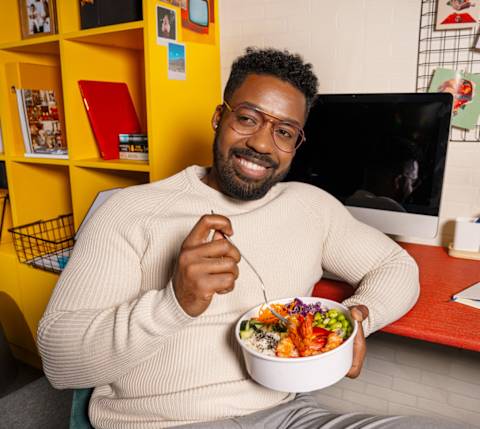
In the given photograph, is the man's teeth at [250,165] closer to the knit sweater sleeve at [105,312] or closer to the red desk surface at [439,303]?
the knit sweater sleeve at [105,312]

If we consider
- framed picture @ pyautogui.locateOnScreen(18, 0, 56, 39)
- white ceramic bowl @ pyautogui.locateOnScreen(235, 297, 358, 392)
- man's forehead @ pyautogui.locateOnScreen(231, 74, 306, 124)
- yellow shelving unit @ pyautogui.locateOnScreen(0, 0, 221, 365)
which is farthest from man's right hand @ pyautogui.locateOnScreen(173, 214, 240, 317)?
framed picture @ pyautogui.locateOnScreen(18, 0, 56, 39)

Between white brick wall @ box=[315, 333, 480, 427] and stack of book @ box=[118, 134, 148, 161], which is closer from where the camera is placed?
white brick wall @ box=[315, 333, 480, 427]

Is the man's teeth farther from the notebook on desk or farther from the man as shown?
the notebook on desk

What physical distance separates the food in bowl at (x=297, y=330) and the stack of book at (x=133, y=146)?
1082 millimetres

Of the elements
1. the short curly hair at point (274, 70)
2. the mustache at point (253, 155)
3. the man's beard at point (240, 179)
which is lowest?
the man's beard at point (240, 179)

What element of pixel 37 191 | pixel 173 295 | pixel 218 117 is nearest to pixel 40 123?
pixel 37 191

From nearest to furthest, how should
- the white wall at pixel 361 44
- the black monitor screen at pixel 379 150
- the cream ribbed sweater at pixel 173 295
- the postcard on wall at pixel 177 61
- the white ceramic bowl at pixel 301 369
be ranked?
the white ceramic bowl at pixel 301 369
the cream ribbed sweater at pixel 173 295
the black monitor screen at pixel 379 150
the white wall at pixel 361 44
the postcard on wall at pixel 177 61

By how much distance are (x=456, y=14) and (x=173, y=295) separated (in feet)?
4.49

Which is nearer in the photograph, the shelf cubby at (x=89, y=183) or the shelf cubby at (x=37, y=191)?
the shelf cubby at (x=89, y=183)

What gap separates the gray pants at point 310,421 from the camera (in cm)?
108

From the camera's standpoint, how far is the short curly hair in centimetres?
128

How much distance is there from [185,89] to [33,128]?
0.84 m

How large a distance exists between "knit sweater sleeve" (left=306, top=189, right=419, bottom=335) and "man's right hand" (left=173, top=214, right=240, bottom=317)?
1.48 feet

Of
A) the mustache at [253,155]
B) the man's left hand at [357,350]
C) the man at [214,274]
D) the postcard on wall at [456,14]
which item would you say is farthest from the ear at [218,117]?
the postcard on wall at [456,14]
